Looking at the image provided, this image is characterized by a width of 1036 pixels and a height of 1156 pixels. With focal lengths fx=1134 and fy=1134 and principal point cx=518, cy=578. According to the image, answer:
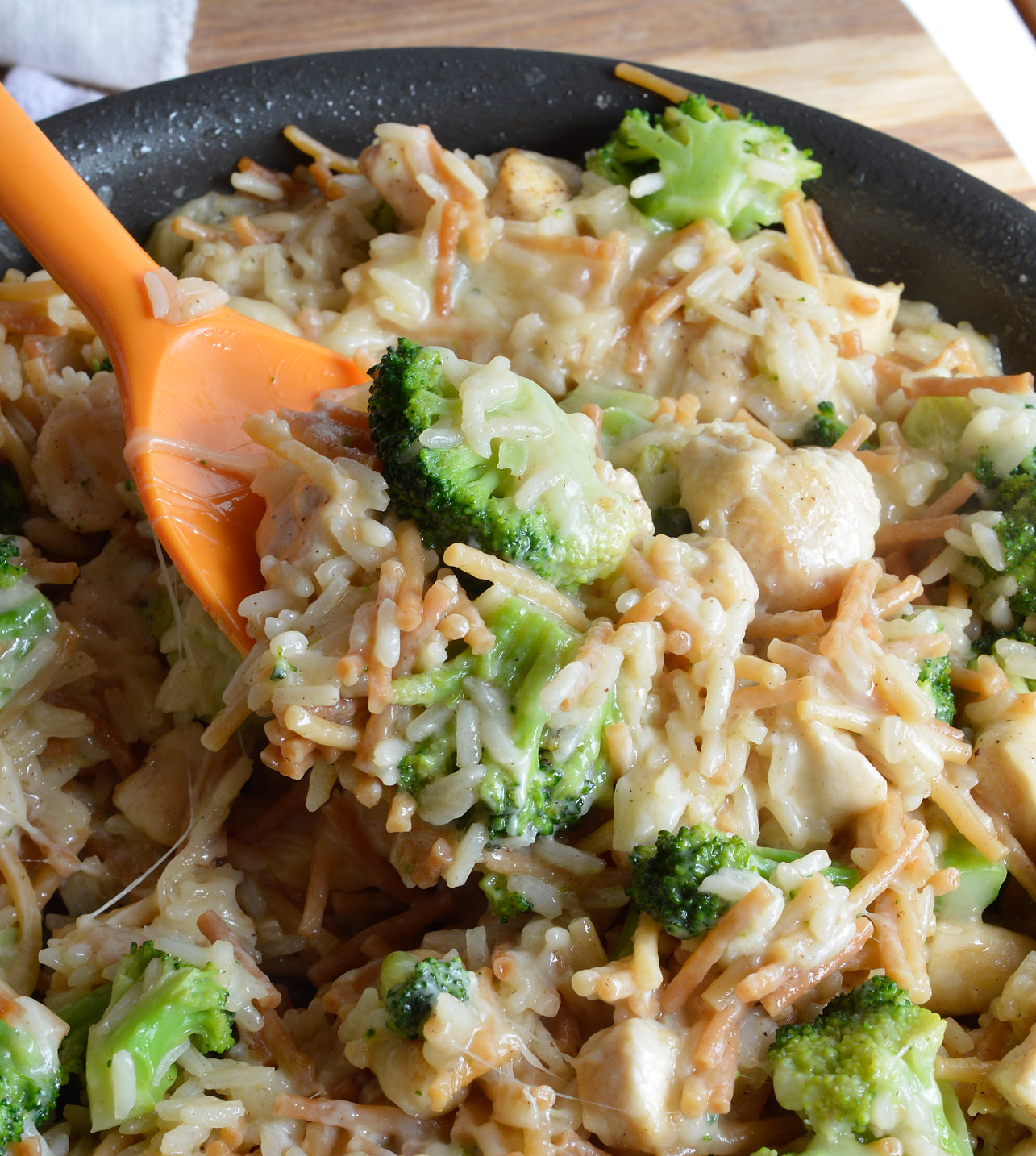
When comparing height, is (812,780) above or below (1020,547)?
below

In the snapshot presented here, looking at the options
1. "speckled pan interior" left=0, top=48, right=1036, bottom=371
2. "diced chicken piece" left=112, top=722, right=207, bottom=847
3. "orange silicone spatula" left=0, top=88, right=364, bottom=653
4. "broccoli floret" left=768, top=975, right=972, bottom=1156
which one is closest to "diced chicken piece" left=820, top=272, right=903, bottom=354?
"speckled pan interior" left=0, top=48, right=1036, bottom=371

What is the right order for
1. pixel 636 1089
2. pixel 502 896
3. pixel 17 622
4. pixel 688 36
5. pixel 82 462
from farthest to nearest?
pixel 688 36 < pixel 82 462 < pixel 17 622 < pixel 502 896 < pixel 636 1089

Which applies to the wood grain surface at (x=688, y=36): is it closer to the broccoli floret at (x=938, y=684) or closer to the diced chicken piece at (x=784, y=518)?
the diced chicken piece at (x=784, y=518)

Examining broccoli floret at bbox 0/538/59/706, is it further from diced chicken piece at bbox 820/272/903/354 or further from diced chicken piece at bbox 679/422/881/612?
diced chicken piece at bbox 820/272/903/354

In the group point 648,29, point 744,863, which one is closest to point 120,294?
point 744,863

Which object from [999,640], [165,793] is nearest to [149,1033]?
[165,793]

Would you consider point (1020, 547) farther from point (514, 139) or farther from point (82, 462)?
point (82, 462)

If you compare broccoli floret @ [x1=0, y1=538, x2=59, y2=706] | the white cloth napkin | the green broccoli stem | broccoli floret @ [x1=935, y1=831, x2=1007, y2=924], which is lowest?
broccoli floret @ [x1=935, y1=831, x2=1007, y2=924]
